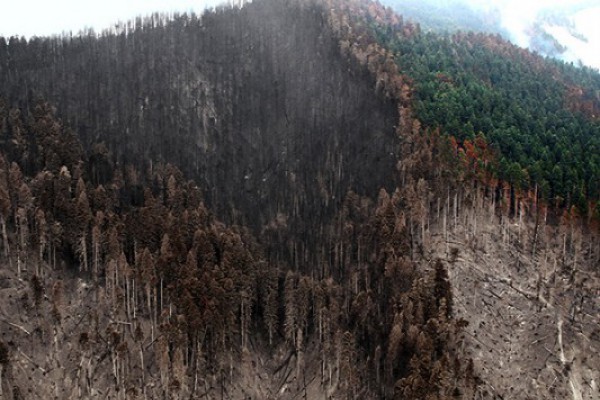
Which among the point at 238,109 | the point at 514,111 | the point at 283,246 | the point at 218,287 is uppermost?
the point at 514,111

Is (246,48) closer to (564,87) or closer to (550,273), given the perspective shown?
(564,87)

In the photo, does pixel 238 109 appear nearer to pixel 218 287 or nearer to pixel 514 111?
pixel 514 111

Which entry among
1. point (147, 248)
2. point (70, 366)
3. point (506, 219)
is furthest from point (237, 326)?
point (506, 219)

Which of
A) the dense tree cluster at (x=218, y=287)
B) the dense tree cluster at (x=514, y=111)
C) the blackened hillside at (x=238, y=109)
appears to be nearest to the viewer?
the dense tree cluster at (x=218, y=287)

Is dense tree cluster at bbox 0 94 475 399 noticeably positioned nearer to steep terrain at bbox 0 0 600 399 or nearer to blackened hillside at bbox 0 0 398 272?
steep terrain at bbox 0 0 600 399

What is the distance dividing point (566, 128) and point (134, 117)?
324 feet

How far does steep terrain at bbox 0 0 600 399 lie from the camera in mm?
88062

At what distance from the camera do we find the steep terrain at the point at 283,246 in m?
88.1

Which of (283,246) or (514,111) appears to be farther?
(514,111)

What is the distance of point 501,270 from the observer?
334 feet

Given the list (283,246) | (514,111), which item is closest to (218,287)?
(283,246)

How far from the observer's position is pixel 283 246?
399ft

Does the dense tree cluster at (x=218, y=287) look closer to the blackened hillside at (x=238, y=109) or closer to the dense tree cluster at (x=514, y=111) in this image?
the blackened hillside at (x=238, y=109)

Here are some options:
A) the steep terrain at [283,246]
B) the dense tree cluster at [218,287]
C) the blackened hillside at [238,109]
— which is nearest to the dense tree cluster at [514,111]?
the steep terrain at [283,246]
